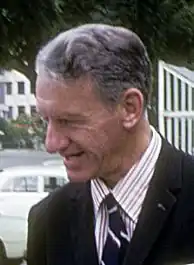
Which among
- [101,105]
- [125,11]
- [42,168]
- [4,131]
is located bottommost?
[42,168]

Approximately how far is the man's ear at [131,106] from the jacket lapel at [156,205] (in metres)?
0.06

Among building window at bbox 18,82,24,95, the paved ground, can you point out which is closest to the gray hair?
building window at bbox 18,82,24,95

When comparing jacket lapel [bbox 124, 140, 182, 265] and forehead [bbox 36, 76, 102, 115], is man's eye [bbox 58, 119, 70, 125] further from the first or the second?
jacket lapel [bbox 124, 140, 182, 265]

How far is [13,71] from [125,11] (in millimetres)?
272

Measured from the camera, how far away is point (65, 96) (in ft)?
1.79

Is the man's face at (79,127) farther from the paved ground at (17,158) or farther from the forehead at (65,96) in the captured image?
→ the paved ground at (17,158)

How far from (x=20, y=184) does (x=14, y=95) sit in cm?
25

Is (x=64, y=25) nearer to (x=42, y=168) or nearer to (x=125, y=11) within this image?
(x=125, y=11)

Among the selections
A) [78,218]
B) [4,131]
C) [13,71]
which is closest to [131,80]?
[78,218]

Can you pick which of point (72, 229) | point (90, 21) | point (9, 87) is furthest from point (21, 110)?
point (72, 229)

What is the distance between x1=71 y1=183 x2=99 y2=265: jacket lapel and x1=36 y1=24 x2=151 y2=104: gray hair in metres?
0.14

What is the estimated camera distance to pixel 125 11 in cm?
122

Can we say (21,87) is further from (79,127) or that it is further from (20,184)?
(79,127)

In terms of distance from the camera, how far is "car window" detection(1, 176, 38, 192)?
148 centimetres
